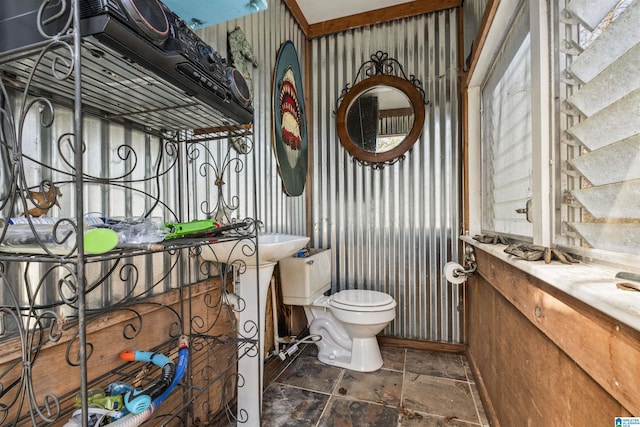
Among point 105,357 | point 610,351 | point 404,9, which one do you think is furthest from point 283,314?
point 404,9

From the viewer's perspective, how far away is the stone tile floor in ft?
4.92

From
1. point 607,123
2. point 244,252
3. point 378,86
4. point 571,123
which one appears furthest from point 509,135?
point 244,252

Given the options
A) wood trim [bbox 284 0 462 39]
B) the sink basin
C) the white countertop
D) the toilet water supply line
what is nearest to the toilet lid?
the toilet water supply line

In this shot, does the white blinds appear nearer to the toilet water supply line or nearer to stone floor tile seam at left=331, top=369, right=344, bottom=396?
stone floor tile seam at left=331, top=369, right=344, bottom=396

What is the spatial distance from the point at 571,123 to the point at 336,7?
2.12 metres

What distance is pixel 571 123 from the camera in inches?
36.3

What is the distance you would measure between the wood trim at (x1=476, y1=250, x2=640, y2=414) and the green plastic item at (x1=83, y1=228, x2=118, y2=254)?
1.00 metres

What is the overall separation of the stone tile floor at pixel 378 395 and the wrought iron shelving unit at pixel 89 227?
0.38 metres

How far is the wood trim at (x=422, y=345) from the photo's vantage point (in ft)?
7.34

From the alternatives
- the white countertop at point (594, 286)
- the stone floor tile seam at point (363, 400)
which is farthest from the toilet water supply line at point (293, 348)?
the white countertop at point (594, 286)

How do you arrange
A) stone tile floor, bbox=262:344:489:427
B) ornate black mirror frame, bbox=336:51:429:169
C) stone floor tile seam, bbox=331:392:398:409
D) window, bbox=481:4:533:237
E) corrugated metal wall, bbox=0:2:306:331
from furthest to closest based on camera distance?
1. ornate black mirror frame, bbox=336:51:429:169
2. stone floor tile seam, bbox=331:392:398:409
3. stone tile floor, bbox=262:344:489:427
4. window, bbox=481:4:533:237
5. corrugated metal wall, bbox=0:2:306:331

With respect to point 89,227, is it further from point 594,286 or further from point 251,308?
point 594,286

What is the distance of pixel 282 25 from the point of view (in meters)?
2.18

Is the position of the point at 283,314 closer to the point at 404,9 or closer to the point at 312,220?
the point at 312,220
